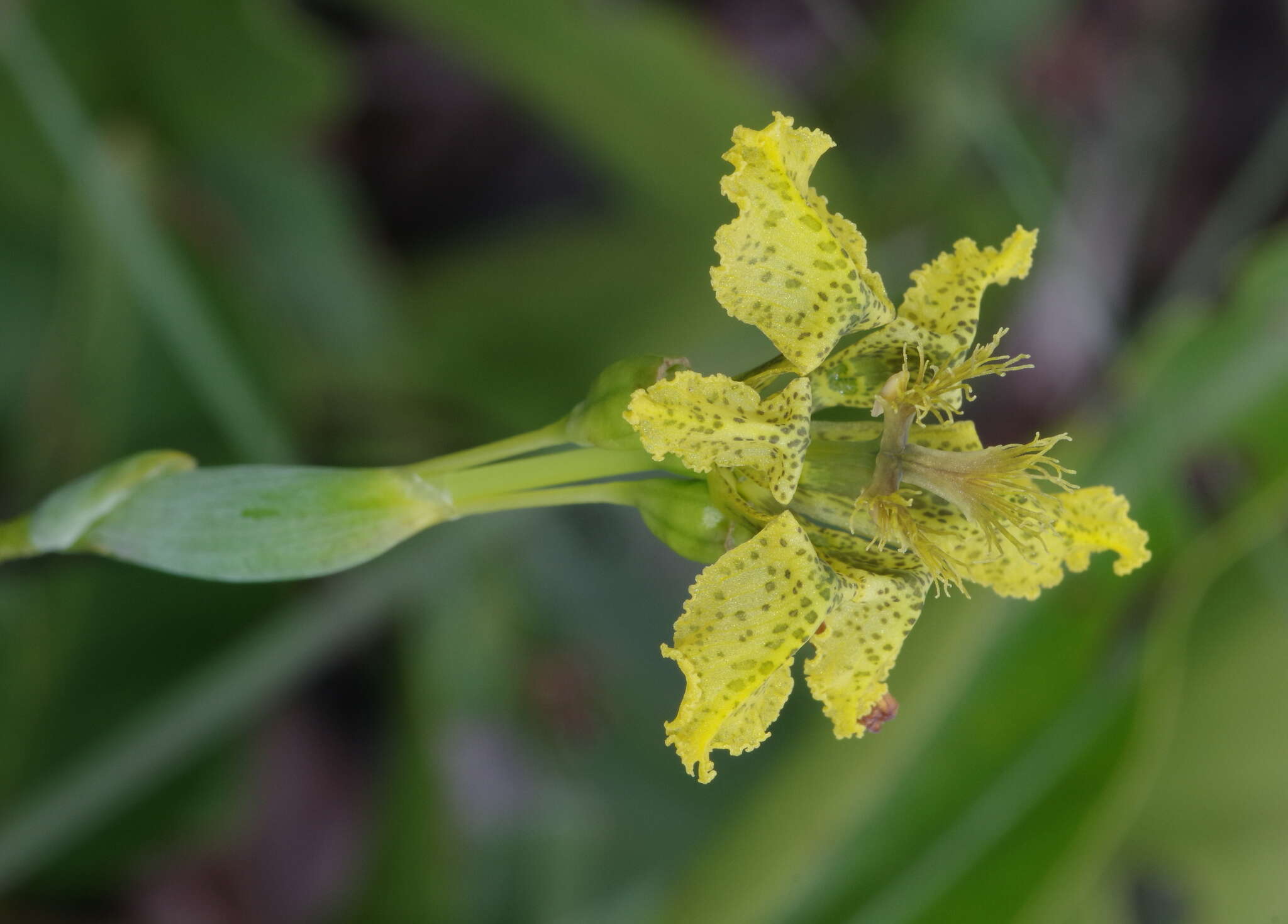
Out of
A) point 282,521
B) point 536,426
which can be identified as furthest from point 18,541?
point 536,426


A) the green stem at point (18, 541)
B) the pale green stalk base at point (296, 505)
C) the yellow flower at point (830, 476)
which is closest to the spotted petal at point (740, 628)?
the yellow flower at point (830, 476)

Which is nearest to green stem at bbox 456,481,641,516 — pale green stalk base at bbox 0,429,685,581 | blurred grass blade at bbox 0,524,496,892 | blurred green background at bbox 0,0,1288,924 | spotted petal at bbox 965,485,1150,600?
pale green stalk base at bbox 0,429,685,581

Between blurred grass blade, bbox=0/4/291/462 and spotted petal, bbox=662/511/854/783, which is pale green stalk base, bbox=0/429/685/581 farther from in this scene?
blurred grass blade, bbox=0/4/291/462

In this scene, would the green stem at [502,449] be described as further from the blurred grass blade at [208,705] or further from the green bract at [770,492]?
the blurred grass blade at [208,705]

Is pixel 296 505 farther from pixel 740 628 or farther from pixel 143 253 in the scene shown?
pixel 143 253

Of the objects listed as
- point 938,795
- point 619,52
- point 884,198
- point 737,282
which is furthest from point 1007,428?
point 737,282

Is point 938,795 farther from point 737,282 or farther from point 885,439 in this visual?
point 737,282

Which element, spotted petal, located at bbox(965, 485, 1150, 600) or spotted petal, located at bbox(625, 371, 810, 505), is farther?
spotted petal, located at bbox(965, 485, 1150, 600)
